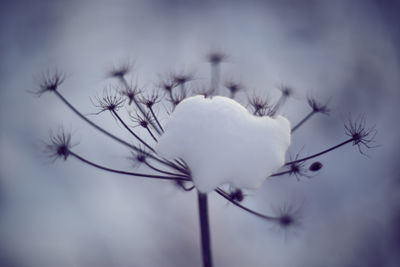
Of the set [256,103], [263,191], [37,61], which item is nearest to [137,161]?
[256,103]

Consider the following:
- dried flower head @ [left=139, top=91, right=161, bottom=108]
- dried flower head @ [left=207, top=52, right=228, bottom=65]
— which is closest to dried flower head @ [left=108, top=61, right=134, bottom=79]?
dried flower head @ [left=139, top=91, right=161, bottom=108]

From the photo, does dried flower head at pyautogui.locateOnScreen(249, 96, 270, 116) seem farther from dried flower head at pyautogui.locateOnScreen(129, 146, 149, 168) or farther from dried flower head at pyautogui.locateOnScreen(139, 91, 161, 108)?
dried flower head at pyautogui.locateOnScreen(129, 146, 149, 168)

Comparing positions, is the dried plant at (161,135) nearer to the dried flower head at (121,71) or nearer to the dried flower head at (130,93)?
the dried flower head at (130,93)

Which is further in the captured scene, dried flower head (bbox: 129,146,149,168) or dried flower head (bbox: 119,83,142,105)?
dried flower head (bbox: 119,83,142,105)

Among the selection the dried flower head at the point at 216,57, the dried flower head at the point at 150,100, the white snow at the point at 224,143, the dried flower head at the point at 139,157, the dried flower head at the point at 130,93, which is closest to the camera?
the white snow at the point at 224,143

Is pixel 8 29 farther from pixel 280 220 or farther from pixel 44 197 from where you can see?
pixel 280 220

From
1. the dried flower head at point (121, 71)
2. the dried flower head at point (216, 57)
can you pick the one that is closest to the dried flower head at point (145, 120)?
the dried flower head at point (121, 71)
